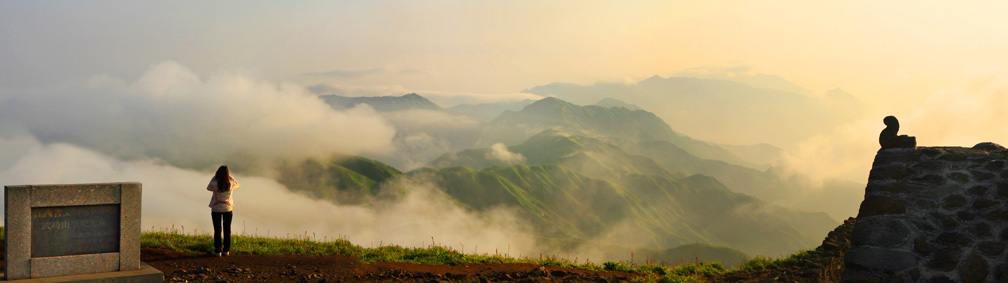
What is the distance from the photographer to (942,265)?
1084 centimetres

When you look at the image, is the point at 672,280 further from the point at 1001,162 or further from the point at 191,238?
the point at 191,238

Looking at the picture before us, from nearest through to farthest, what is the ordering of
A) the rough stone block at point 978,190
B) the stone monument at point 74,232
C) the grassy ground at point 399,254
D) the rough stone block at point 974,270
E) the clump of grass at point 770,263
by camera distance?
the rough stone block at point 974,270 → the rough stone block at point 978,190 → the stone monument at point 74,232 → the grassy ground at point 399,254 → the clump of grass at point 770,263

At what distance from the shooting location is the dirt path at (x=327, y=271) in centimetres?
1353

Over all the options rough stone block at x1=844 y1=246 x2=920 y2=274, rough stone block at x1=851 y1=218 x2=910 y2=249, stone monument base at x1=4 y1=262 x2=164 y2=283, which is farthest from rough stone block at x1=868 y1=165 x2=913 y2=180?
stone monument base at x1=4 y1=262 x2=164 y2=283

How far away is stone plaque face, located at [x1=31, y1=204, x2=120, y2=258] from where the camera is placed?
39.4ft

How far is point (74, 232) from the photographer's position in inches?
485

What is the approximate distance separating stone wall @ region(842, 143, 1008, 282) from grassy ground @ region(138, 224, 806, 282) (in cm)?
430

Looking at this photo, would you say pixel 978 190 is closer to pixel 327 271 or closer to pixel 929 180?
pixel 929 180

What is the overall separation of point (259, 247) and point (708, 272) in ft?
36.9

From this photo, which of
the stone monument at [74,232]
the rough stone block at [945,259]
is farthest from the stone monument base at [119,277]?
the rough stone block at [945,259]

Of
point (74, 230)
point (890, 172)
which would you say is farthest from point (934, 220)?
point (74, 230)

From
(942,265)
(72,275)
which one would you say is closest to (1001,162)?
(942,265)

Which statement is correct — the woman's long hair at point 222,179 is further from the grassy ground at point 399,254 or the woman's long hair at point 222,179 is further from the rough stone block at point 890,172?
the rough stone block at point 890,172

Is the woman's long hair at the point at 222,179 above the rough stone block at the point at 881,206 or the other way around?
above
